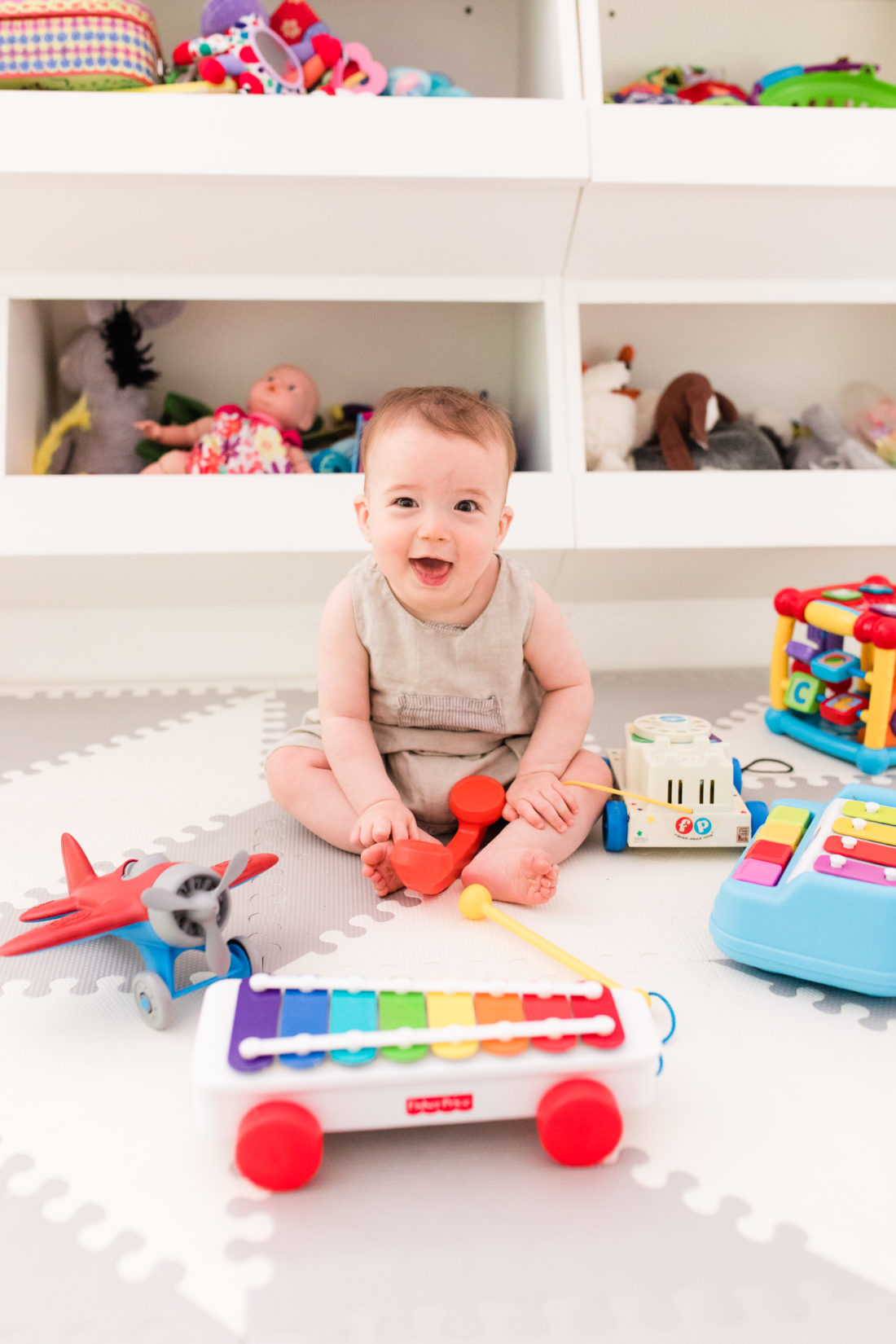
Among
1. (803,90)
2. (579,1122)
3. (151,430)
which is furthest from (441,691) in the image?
(803,90)

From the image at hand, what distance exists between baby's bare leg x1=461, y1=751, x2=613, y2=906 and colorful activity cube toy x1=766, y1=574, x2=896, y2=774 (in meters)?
0.40

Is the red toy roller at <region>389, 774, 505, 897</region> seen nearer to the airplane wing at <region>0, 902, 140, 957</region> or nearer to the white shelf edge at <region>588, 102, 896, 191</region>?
the airplane wing at <region>0, 902, 140, 957</region>

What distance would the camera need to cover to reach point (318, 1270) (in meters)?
0.47

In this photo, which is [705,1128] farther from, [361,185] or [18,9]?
[18,9]

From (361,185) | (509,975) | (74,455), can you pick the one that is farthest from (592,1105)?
(74,455)

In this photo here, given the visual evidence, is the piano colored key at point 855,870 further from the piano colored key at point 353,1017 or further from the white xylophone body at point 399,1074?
the piano colored key at point 353,1017

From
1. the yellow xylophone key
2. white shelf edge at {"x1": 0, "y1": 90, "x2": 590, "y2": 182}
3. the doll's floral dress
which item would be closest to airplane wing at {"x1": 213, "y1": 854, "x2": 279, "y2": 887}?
the yellow xylophone key

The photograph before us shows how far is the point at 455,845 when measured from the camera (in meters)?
0.89

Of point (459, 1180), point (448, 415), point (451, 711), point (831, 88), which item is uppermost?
point (831, 88)

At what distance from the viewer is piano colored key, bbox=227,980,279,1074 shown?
514 millimetres

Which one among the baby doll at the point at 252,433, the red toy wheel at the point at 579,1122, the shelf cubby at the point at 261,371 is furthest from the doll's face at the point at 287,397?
the red toy wheel at the point at 579,1122

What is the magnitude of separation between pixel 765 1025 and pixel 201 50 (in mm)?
1379

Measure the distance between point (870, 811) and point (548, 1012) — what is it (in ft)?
1.22

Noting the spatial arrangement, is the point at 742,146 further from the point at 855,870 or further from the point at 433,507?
the point at 855,870
